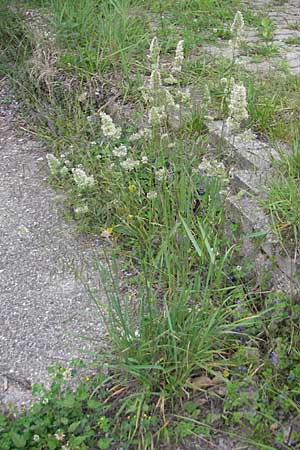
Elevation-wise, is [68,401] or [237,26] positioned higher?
[237,26]

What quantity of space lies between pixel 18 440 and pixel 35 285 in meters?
0.91

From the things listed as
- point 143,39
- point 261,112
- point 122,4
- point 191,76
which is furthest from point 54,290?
point 122,4

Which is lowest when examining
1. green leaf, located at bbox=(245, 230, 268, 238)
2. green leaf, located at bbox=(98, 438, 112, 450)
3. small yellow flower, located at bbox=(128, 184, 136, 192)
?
green leaf, located at bbox=(98, 438, 112, 450)

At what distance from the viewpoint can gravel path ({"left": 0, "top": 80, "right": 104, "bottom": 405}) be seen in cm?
245

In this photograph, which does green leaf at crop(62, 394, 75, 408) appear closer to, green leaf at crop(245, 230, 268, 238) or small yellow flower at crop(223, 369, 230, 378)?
small yellow flower at crop(223, 369, 230, 378)

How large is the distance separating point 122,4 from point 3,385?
10.8ft

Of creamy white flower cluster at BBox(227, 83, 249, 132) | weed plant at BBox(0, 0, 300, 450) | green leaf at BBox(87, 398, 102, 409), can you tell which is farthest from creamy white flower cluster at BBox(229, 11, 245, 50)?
green leaf at BBox(87, 398, 102, 409)

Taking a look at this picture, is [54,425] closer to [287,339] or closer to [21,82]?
[287,339]

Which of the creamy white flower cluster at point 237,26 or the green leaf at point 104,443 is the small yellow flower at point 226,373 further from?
the creamy white flower cluster at point 237,26

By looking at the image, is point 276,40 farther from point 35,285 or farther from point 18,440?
point 18,440

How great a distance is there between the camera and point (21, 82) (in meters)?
4.38

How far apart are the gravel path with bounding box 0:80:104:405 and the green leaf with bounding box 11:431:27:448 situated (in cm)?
20

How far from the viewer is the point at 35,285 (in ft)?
9.37

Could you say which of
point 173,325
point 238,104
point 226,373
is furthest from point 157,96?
point 226,373
